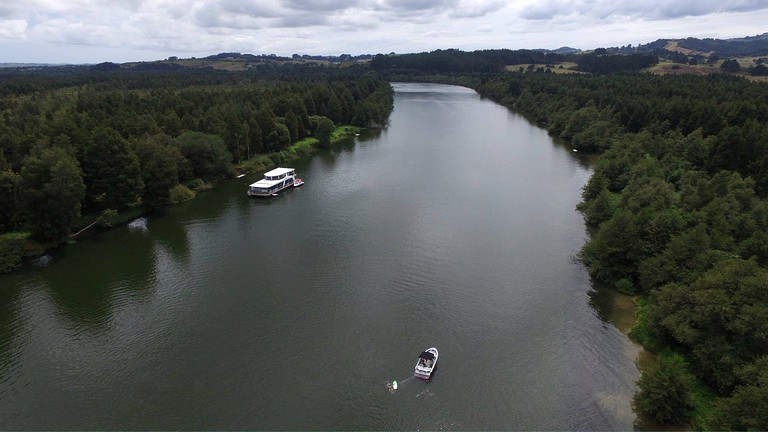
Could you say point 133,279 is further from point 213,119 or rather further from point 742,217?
point 742,217

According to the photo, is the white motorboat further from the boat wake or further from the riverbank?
the boat wake

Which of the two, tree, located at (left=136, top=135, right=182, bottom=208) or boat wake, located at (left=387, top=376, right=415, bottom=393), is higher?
tree, located at (left=136, top=135, right=182, bottom=208)

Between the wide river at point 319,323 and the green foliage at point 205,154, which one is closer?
the wide river at point 319,323

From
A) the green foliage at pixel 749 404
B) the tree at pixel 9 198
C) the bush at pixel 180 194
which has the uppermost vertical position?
the tree at pixel 9 198

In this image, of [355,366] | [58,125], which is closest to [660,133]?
[355,366]

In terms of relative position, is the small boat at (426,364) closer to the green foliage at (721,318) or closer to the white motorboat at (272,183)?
the green foliage at (721,318)

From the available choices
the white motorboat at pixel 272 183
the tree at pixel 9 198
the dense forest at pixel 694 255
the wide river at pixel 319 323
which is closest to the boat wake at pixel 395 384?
the wide river at pixel 319 323

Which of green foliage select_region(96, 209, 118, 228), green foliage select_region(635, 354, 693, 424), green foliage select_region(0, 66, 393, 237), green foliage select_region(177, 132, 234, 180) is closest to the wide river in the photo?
green foliage select_region(96, 209, 118, 228)
